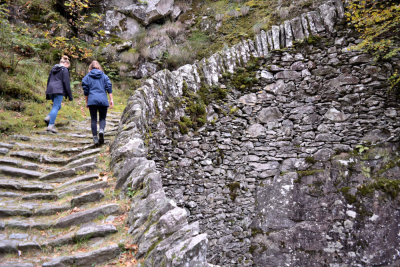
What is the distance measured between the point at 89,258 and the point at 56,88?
4.29m

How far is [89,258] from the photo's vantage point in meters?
2.37

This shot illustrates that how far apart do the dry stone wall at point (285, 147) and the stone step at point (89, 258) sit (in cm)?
225

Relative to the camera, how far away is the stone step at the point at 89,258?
91.7 inches

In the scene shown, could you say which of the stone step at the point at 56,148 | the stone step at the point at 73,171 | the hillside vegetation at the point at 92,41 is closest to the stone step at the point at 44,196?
the stone step at the point at 73,171

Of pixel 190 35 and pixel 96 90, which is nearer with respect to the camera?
pixel 96 90

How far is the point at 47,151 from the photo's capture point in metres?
4.71

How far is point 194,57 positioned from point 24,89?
5.46 metres

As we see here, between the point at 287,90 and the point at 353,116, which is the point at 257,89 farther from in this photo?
the point at 353,116

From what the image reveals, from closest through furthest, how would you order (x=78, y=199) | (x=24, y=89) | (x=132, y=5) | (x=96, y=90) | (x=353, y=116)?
→ (x=78, y=199) → (x=96, y=90) → (x=353, y=116) → (x=24, y=89) → (x=132, y=5)

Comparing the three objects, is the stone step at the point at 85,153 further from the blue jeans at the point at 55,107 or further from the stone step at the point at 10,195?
the blue jeans at the point at 55,107

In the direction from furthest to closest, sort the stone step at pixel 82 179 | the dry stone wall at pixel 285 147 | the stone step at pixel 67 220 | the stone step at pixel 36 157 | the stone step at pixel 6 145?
the dry stone wall at pixel 285 147 → the stone step at pixel 6 145 → the stone step at pixel 36 157 → the stone step at pixel 82 179 → the stone step at pixel 67 220

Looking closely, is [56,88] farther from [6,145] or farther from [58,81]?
[6,145]

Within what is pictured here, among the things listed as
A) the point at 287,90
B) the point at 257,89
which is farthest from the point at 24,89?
the point at 287,90

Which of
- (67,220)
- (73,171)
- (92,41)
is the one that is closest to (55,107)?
(73,171)
